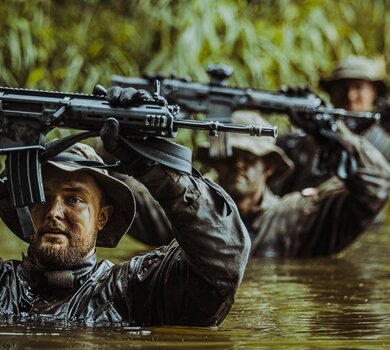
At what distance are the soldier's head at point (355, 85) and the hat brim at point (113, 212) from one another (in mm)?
7923

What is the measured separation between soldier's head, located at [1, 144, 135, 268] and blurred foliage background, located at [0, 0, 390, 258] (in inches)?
383

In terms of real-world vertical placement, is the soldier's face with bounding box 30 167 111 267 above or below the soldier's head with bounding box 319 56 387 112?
below

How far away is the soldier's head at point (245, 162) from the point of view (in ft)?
36.8

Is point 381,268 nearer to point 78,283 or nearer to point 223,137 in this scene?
point 223,137

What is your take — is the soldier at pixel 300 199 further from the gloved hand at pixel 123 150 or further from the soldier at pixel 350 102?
the gloved hand at pixel 123 150

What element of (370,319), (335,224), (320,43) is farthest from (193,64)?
(370,319)

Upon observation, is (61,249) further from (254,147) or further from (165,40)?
(165,40)

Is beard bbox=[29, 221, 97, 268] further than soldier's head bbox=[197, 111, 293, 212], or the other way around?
soldier's head bbox=[197, 111, 293, 212]

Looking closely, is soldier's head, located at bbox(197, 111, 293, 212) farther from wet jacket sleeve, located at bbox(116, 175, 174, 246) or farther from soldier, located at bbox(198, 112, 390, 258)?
wet jacket sleeve, located at bbox(116, 175, 174, 246)

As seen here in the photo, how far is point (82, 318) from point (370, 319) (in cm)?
150

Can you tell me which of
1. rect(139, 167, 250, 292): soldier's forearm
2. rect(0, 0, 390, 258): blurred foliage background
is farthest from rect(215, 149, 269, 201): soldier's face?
rect(139, 167, 250, 292): soldier's forearm

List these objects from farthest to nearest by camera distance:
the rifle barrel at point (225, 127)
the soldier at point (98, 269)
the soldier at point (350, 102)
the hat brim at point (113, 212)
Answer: the soldier at point (350, 102) < the hat brim at point (113, 212) < the soldier at point (98, 269) < the rifle barrel at point (225, 127)

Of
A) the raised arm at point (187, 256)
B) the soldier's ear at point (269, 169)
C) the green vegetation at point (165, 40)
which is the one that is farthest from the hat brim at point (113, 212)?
the green vegetation at point (165, 40)

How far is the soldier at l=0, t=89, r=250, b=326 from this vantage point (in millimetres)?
5852
